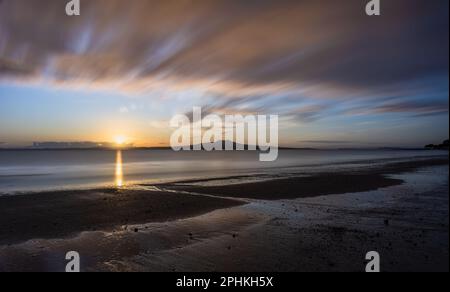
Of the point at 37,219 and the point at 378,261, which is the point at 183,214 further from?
the point at 378,261

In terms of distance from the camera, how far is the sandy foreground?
9188mm

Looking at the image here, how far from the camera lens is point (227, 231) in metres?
12.7

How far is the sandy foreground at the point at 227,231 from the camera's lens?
30.1 ft

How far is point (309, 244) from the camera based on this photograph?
10688 millimetres

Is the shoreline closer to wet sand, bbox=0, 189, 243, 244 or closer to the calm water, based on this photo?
wet sand, bbox=0, 189, 243, 244

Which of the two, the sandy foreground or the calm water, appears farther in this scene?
the calm water

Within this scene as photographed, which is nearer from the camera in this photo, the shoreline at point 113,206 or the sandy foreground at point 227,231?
the sandy foreground at point 227,231

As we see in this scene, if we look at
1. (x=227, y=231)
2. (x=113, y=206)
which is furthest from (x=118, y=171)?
(x=227, y=231)

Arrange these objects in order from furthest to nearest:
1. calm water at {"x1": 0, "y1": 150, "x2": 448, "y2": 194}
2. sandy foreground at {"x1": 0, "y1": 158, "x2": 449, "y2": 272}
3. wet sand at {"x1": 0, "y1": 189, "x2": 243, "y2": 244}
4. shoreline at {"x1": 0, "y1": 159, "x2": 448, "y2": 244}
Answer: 1. calm water at {"x1": 0, "y1": 150, "x2": 448, "y2": 194}
2. shoreline at {"x1": 0, "y1": 159, "x2": 448, "y2": 244}
3. wet sand at {"x1": 0, "y1": 189, "x2": 243, "y2": 244}
4. sandy foreground at {"x1": 0, "y1": 158, "x2": 449, "y2": 272}

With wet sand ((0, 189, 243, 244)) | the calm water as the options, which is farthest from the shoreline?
the calm water

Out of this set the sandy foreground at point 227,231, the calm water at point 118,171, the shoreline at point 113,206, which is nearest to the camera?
the sandy foreground at point 227,231

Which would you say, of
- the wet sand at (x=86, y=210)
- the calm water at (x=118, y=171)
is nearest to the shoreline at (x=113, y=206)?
the wet sand at (x=86, y=210)

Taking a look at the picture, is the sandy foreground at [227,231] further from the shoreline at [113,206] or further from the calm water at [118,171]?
the calm water at [118,171]

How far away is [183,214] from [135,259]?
21.3 ft
